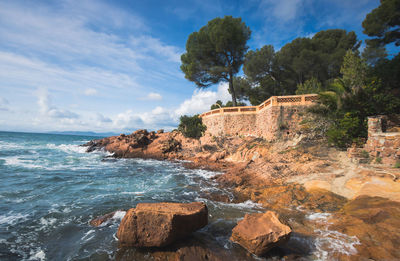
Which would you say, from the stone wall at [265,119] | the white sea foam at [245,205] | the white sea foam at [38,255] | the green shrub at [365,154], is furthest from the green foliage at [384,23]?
the white sea foam at [38,255]

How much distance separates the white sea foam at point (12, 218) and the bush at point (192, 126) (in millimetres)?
18673

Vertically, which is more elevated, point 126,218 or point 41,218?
point 126,218

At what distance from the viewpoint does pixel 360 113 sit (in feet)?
33.2

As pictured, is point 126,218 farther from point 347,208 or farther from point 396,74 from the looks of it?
point 396,74

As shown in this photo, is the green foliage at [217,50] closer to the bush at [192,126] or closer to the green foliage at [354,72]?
the bush at [192,126]

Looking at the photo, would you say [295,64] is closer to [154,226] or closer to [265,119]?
[265,119]

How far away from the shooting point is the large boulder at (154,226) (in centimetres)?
407

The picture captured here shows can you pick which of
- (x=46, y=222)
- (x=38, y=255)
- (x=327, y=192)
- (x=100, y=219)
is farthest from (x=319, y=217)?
(x=46, y=222)

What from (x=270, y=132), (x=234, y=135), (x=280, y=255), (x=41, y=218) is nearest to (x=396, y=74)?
(x=270, y=132)

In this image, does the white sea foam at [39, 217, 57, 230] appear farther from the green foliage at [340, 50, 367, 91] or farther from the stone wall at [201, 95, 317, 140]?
the green foliage at [340, 50, 367, 91]

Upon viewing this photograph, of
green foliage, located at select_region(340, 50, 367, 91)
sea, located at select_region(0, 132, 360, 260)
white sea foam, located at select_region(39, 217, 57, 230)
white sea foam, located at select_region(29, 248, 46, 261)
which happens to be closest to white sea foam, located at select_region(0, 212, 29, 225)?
sea, located at select_region(0, 132, 360, 260)

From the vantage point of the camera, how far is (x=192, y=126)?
24.4 meters

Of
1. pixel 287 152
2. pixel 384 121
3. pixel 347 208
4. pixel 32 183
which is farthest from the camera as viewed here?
pixel 287 152

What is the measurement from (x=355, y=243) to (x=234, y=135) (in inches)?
656
